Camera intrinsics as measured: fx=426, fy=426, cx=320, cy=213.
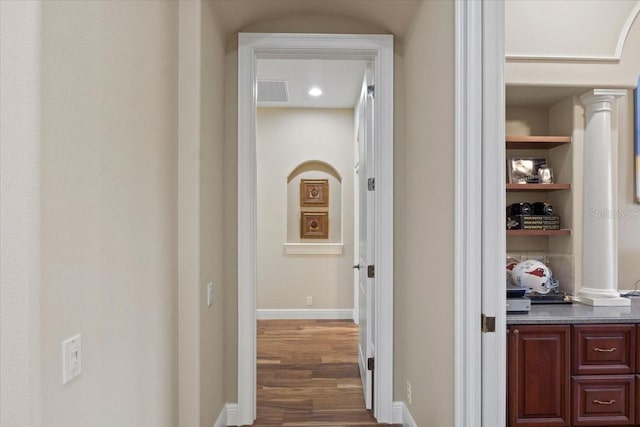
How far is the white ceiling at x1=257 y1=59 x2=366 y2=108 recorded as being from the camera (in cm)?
384

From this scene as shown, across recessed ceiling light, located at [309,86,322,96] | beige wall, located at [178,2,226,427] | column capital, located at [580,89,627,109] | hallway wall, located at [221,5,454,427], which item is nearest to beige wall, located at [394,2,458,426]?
hallway wall, located at [221,5,454,427]

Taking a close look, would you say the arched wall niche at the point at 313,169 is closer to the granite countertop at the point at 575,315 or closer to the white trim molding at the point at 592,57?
the white trim molding at the point at 592,57

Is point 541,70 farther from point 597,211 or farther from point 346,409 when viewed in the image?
point 346,409

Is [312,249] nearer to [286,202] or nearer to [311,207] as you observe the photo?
[311,207]

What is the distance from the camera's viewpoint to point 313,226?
5504 mm

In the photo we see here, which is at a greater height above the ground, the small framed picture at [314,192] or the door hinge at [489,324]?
the small framed picture at [314,192]

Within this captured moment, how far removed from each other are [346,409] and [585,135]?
7.79ft

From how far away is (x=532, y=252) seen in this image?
2.93 metres

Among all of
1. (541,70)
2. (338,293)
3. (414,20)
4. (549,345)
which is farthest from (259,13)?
(338,293)

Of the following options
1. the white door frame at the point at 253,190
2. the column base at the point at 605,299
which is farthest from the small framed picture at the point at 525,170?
the white door frame at the point at 253,190

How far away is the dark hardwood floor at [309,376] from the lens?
2773mm

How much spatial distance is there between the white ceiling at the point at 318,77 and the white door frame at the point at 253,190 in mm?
1046

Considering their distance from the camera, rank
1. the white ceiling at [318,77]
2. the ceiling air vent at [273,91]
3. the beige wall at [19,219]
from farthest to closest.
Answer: the ceiling air vent at [273,91]
the white ceiling at [318,77]
the beige wall at [19,219]

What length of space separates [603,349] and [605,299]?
15.0 inches
